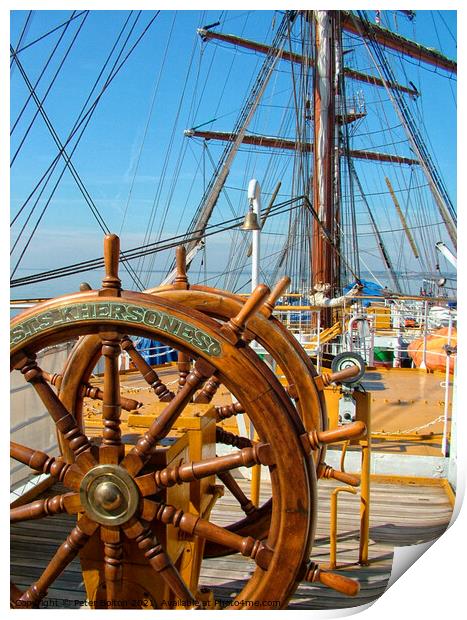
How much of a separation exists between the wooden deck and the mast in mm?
5062

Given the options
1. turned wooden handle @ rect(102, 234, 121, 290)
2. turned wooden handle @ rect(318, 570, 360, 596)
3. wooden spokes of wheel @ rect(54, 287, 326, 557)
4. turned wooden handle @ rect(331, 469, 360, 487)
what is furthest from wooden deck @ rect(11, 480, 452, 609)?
turned wooden handle @ rect(102, 234, 121, 290)

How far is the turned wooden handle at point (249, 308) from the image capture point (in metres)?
1.13

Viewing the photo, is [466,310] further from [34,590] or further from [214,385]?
[34,590]

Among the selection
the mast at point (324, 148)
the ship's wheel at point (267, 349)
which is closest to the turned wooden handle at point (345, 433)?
the ship's wheel at point (267, 349)

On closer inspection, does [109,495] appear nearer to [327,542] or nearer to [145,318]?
[145,318]

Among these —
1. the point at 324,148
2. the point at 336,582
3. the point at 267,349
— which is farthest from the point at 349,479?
the point at 324,148

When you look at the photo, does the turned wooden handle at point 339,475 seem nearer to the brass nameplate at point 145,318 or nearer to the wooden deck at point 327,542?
A: the wooden deck at point 327,542

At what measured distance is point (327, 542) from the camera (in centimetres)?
222

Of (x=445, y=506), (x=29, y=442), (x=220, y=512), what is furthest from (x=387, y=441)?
(x=29, y=442)

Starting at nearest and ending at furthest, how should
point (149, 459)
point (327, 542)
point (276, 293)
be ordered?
point (149, 459) < point (276, 293) < point (327, 542)

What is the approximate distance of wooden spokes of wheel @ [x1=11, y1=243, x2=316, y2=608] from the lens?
1.10m

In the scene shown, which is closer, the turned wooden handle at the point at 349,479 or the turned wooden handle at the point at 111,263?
the turned wooden handle at the point at 111,263

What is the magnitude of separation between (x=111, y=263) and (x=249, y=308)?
26 centimetres

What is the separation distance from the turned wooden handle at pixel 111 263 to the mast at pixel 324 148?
6.59 meters
